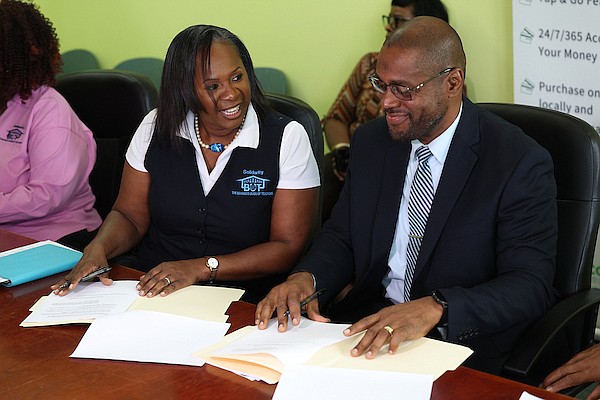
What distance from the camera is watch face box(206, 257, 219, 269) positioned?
215 cm

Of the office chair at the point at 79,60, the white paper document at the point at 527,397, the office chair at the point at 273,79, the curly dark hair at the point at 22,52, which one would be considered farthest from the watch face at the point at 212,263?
the office chair at the point at 79,60

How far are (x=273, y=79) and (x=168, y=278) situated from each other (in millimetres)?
2493

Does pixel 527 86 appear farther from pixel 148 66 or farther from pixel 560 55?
pixel 148 66

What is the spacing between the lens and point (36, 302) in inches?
75.2

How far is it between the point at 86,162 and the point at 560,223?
5.22ft

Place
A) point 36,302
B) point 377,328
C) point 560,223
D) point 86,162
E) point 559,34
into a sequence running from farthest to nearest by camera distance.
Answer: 1. point 559,34
2. point 86,162
3. point 560,223
4. point 36,302
5. point 377,328

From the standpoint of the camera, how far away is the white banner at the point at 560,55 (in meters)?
3.09

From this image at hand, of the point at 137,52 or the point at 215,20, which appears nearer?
the point at 215,20

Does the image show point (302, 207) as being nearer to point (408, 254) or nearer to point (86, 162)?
point (408, 254)

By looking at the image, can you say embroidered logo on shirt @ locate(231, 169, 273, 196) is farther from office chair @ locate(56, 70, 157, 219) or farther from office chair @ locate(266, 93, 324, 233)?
office chair @ locate(56, 70, 157, 219)

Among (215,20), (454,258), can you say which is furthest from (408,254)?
(215,20)

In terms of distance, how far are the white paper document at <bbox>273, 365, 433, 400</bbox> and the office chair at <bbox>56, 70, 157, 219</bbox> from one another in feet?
5.16

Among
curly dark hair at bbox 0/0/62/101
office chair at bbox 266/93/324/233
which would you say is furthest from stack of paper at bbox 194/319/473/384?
curly dark hair at bbox 0/0/62/101

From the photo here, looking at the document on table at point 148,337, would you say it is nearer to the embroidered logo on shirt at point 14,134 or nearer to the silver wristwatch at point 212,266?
the silver wristwatch at point 212,266
